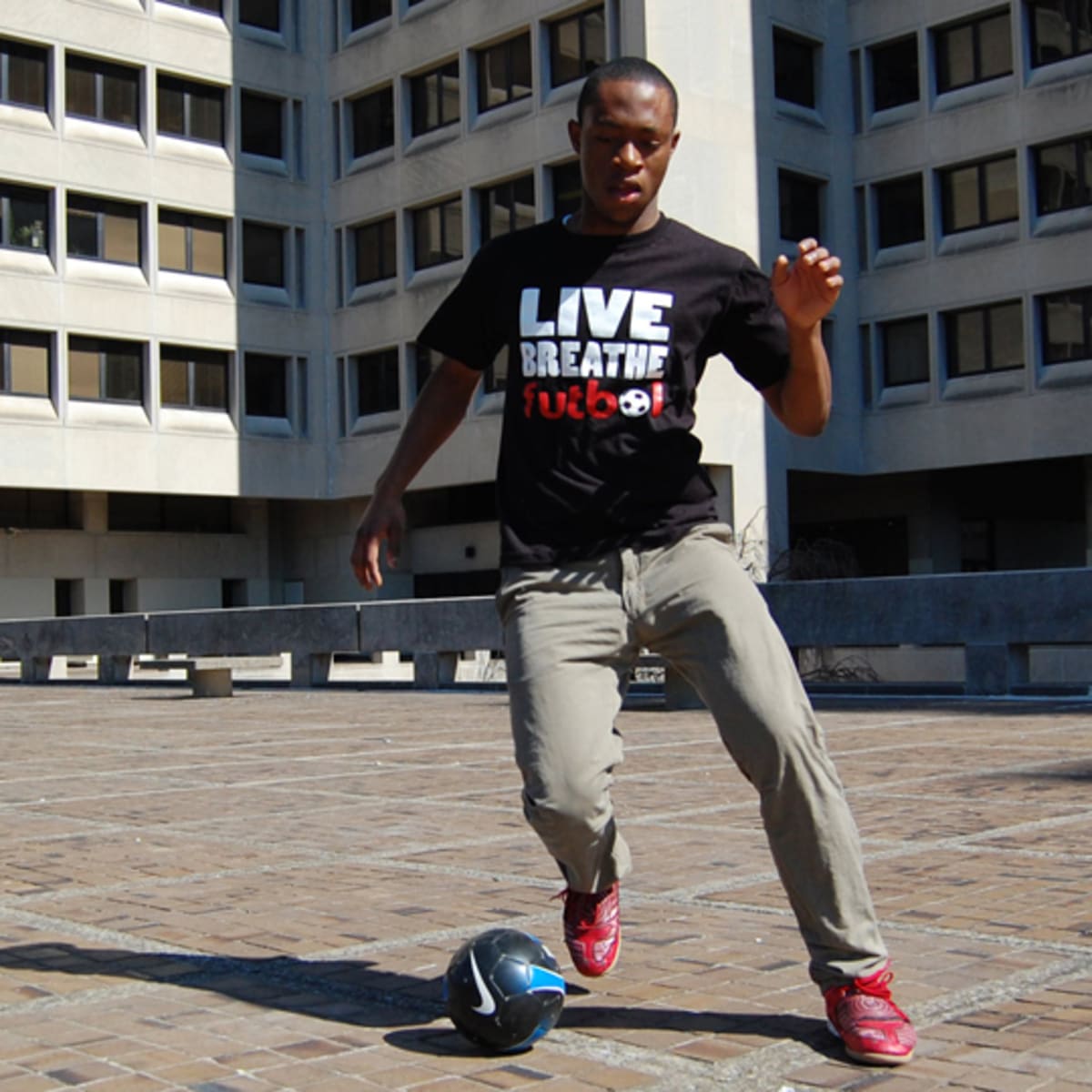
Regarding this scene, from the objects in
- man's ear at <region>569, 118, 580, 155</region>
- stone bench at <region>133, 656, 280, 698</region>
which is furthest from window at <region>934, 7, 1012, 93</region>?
man's ear at <region>569, 118, 580, 155</region>

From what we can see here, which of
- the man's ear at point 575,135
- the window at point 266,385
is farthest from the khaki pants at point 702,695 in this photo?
the window at point 266,385

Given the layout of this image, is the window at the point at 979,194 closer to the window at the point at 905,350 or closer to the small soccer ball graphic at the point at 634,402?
the window at the point at 905,350

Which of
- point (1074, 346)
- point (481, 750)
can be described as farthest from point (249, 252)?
point (481, 750)

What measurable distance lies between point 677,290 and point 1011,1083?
172 centimetres

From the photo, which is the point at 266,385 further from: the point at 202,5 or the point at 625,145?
the point at 625,145

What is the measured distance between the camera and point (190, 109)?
4138 cm

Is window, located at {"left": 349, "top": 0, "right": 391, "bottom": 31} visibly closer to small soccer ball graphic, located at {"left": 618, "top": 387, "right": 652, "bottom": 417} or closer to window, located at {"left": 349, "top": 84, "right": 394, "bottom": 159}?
window, located at {"left": 349, "top": 84, "right": 394, "bottom": 159}

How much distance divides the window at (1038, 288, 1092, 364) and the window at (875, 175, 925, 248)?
356 cm

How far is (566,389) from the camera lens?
148 inches

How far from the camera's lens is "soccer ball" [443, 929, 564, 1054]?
3521 millimetres

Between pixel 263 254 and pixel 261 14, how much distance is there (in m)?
5.88

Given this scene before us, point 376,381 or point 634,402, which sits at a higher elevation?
point 376,381

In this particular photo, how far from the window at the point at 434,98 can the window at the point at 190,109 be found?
4.86m

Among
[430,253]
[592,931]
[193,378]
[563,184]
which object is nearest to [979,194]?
[563,184]
